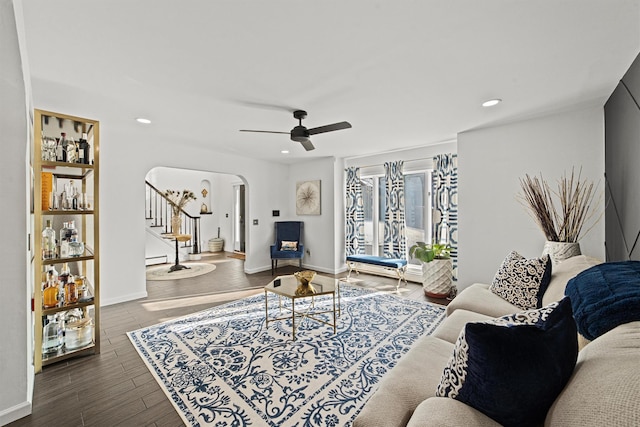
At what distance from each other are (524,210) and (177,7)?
4167 millimetres

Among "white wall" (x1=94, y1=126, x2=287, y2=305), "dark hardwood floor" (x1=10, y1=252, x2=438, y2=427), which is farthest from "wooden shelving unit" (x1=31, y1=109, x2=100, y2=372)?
"white wall" (x1=94, y1=126, x2=287, y2=305)

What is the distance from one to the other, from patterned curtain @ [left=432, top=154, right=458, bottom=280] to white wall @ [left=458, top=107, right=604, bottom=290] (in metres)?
0.35

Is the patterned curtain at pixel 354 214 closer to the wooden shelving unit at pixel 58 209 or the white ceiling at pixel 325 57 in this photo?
the white ceiling at pixel 325 57

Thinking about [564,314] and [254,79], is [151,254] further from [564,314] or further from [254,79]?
[564,314]

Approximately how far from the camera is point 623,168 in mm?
2424

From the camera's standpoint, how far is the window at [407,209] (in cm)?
494

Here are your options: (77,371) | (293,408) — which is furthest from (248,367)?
(77,371)

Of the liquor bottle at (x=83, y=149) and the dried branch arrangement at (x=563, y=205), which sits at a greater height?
the liquor bottle at (x=83, y=149)

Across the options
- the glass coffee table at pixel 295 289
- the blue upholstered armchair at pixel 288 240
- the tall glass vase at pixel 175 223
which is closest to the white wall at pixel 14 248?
the glass coffee table at pixel 295 289

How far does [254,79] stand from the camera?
2365mm

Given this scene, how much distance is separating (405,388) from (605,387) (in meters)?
0.77

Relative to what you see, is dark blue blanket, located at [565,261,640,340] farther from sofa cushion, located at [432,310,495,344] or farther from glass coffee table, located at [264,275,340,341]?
glass coffee table, located at [264,275,340,341]

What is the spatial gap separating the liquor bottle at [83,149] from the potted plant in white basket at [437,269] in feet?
14.0

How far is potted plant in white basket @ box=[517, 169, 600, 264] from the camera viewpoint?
2830mm
